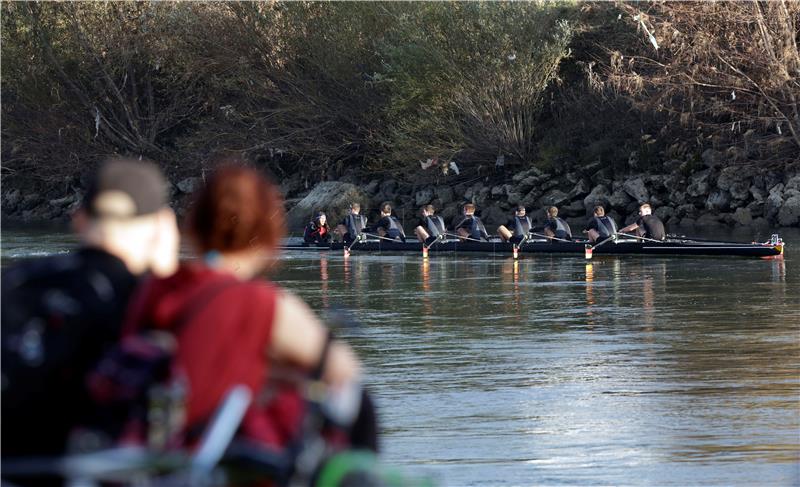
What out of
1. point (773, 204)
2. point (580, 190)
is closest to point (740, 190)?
point (773, 204)

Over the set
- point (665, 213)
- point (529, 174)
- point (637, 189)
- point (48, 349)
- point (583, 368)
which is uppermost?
point (529, 174)

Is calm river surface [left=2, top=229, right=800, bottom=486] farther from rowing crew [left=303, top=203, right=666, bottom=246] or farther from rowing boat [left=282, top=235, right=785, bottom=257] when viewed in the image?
rowing crew [left=303, top=203, right=666, bottom=246]

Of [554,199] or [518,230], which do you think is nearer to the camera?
[518,230]

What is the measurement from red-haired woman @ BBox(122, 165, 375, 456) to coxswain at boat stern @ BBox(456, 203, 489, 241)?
2526 cm

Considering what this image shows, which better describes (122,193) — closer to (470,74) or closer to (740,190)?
(740,190)

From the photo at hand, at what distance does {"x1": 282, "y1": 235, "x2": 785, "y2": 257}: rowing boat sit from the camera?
25.2 m

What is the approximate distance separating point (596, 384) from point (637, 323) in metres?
5.04

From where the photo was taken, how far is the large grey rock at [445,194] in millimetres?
45156

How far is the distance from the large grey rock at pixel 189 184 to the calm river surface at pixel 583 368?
26.0 meters

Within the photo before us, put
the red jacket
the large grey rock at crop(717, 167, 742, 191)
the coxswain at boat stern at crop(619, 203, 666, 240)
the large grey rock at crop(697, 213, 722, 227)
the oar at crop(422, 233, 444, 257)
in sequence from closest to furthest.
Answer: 1. the red jacket
2. the coxswain at boat stern at crop(619, 203, 666, 240)
3. the oar at crop(422, 233, 444, 257)
4. the large grey rock at crop(697, 213, 722, 227)
5. the large grey rock at crop(717, 167, 742, 191)

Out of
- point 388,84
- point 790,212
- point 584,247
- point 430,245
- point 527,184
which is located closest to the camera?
point 584,247

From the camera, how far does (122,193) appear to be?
3430 mm

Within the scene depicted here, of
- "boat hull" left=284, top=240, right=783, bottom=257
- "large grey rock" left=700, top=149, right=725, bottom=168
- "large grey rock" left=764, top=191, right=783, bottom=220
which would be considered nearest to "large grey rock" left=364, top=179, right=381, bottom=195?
"large grey rock" left=700, top=149, right=725, bottom=168

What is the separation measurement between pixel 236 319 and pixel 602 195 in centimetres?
3855
